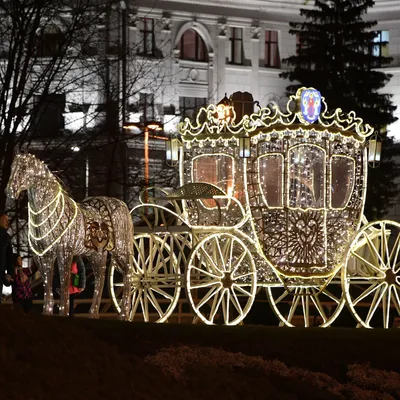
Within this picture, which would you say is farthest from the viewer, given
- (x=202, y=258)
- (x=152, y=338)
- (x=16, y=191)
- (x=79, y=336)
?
(x=202, y=258)

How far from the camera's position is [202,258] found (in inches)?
A: 823

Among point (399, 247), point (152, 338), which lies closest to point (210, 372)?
point (152, 338)

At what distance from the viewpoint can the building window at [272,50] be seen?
2653 inches

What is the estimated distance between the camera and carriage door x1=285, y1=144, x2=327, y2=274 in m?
20.9

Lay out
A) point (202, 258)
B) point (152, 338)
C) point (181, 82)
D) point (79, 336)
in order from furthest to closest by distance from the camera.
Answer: point (181, 82) < point (202, 258) < point (152, 338) < point (79, 336)

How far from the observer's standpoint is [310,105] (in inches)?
843

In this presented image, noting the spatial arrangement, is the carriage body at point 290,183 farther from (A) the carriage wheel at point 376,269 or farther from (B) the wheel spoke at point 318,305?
(B) the wheel spoke at point 318,305

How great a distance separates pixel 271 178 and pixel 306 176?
1.85 feet

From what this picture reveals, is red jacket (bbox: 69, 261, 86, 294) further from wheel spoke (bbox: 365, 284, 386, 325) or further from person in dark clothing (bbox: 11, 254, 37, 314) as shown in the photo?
wheel spoke (bbox: 365, 284, 386, 325)

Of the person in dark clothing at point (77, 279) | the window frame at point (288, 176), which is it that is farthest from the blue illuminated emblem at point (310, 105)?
the person in dark clothing at point (77, 279)

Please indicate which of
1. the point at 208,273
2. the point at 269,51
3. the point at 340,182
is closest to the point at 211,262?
the point at 208,273

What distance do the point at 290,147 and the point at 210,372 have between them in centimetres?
876

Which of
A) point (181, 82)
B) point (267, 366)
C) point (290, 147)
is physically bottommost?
point (267, 366)

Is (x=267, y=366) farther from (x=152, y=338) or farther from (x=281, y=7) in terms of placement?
(x=281, y=7)
